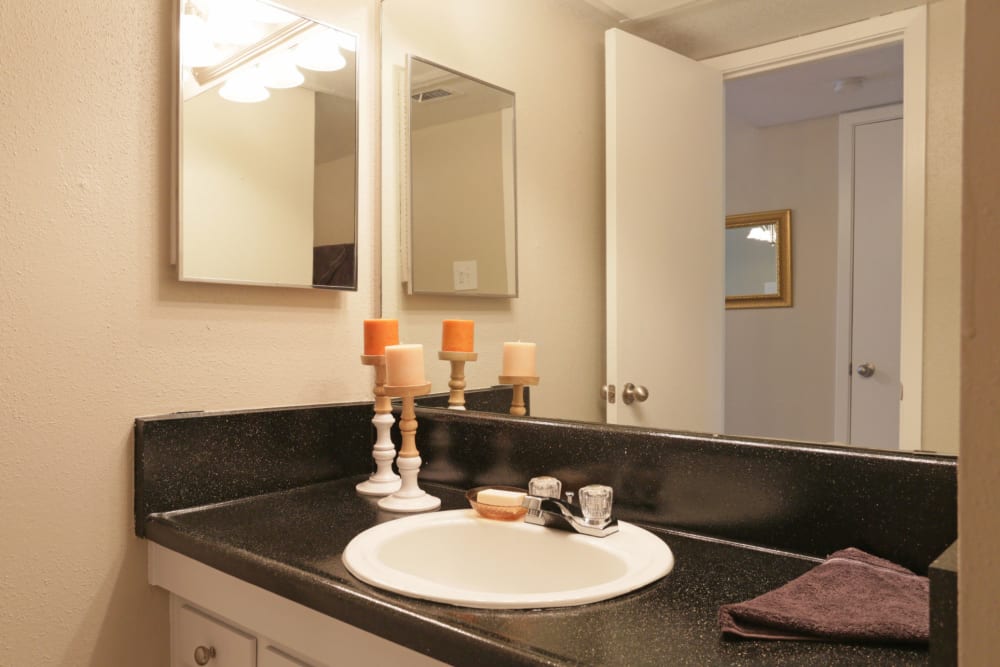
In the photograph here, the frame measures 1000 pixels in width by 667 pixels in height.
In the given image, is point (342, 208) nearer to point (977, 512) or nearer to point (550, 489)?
point (550, 489)

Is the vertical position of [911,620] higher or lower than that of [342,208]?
lower

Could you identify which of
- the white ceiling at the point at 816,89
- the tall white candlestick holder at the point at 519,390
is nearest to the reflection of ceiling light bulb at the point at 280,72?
the tall white candlestick holder at the point at 519,390

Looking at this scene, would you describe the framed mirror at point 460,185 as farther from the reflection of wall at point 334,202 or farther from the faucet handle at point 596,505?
the faucet handle at point 596,505

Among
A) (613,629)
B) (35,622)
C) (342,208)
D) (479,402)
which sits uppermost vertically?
(342,208)

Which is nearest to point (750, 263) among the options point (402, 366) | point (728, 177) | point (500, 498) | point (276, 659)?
point (728, 177)

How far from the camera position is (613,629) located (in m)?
0.75

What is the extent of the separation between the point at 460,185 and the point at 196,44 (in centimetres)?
57

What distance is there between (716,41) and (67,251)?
3.52ft

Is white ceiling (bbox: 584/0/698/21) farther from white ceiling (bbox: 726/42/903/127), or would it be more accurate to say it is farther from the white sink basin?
the white sink basin

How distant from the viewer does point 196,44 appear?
1.26 metres

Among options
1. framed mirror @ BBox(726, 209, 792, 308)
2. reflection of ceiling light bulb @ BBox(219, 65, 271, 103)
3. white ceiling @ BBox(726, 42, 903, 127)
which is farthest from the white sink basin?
reflection of ceiling light bulb @ BBox(219, 65, 271, 103)

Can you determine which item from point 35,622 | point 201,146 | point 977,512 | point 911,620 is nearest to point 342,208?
point 201,146

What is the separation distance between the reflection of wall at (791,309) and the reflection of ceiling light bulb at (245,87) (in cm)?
87

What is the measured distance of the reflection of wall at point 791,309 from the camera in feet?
3.05
